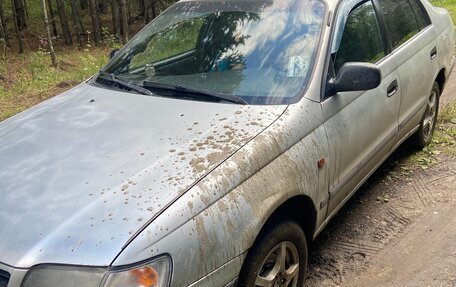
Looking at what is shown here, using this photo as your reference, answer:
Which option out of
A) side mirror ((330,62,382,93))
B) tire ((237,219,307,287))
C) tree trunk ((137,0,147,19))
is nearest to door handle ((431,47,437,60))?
side mirror ((330,62,382,93))

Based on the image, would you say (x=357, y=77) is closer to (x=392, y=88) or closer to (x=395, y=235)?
(x=392, y=88)

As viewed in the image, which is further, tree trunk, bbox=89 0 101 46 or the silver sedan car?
tree trunk, bbox=89 0 101 46

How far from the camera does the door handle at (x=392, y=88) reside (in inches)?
142

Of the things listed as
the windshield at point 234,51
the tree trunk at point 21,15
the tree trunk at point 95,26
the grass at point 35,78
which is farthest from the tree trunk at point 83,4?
the windshield at point 234,51

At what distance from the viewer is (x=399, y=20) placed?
4.08m

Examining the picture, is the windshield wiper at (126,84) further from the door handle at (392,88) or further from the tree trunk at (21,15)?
the tree trunk at (21,15)

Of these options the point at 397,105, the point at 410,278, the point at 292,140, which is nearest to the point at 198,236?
the point at 292,140

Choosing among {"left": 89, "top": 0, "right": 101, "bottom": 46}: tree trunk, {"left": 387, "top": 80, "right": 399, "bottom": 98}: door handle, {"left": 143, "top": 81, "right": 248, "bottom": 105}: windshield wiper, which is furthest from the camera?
{"left": 89, "top": 0, "right": 101, "bottom": 46}: tree trunk

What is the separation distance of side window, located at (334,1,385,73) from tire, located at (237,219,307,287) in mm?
1133

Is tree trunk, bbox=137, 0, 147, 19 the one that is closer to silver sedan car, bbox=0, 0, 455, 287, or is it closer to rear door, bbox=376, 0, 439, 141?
rear door, bbox=376, 0, 439, 141

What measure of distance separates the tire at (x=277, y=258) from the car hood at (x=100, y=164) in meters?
0.47

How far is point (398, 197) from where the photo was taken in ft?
13.4

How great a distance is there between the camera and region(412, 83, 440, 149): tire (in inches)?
184

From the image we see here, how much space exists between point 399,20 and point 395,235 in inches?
70.5
